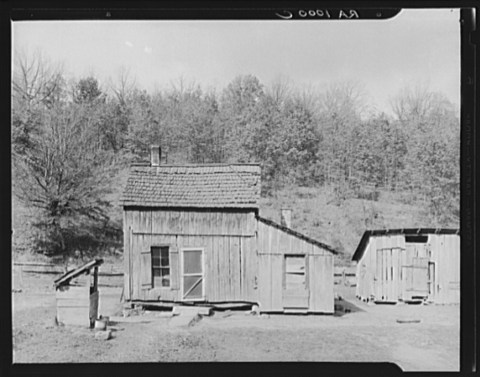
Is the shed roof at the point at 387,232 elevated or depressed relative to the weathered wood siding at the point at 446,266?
elevated

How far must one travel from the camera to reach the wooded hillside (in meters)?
2.12

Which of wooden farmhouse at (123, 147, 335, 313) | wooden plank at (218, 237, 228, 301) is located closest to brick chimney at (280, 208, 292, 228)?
wooden farmhouse at (123, 147, 335, 313)

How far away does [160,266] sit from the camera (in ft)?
7.06

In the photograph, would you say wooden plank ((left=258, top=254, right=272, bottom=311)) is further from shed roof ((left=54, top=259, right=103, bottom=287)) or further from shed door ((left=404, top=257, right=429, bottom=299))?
shed roof ((left=54, top=259, right=103, bottom=287))

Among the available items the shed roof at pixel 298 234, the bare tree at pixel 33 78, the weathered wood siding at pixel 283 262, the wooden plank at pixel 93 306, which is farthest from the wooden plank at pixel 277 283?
the bare tree at pixel 33 78

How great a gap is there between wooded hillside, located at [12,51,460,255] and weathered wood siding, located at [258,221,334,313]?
0.08 meters

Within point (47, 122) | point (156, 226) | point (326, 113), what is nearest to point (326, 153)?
point (326, 113)

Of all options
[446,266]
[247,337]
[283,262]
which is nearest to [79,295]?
[247,337]

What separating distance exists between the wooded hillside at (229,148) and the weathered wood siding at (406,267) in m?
0.08

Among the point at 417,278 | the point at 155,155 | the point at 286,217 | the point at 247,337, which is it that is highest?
the point at 155,155

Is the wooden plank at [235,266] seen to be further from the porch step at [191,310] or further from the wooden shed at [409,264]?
the wooden shed at [409,264]

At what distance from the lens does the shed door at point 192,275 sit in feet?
7.05

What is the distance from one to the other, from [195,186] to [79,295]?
62cm

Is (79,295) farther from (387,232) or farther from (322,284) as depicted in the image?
(387,232)
